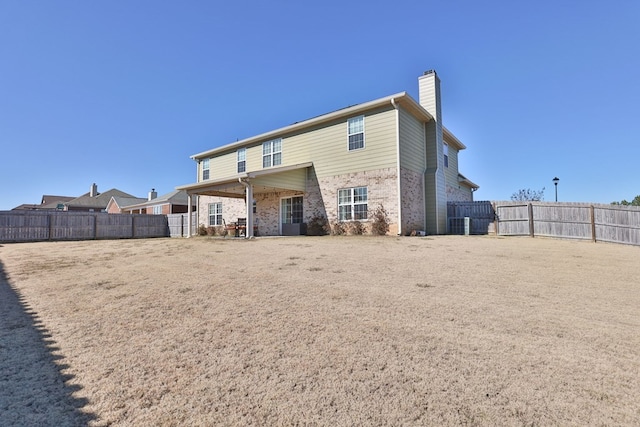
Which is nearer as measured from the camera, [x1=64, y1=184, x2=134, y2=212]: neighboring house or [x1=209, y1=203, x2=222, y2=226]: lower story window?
[x1=209, y1=203, x2=222, y2=226]: lower story window

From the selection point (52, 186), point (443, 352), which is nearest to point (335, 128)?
point (443, 352)

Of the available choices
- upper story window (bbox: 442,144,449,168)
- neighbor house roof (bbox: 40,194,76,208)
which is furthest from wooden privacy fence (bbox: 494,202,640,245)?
neighbor house roof (bbox: 40,194,76,208)

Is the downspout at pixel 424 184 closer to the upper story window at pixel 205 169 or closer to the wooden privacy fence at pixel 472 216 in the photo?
the wooden privacy fence at pixel 472 216

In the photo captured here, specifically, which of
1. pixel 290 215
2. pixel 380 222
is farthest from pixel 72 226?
pixel 380 222

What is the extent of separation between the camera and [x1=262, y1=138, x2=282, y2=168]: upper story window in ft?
57.3

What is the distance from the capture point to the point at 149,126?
66.4 feet

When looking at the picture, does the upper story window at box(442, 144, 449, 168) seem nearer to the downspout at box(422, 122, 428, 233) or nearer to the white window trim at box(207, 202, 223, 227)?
the downspout at box(422, 122, 428, 233)

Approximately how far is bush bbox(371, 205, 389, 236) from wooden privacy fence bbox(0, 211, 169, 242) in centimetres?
1747

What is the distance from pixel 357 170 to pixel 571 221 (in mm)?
9212

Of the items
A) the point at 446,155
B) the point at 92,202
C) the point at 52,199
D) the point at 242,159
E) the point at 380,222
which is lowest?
the point at 380,222

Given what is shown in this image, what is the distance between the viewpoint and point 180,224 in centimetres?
2217

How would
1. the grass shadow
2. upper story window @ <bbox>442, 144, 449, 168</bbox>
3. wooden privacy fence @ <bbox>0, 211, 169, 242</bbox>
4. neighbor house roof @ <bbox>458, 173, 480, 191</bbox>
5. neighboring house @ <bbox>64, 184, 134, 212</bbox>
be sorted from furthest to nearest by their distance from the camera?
neighboring house @ <bbox>64, 184, 134, 212</bbox> → neighbor house roof @ <bbox>458, 173, 480, 191</bbox> → upper story window @ <bbox>442, 144, 449, 168</bbox> → wooden privacy fence @ <bbox>0, 211, 169, 242</bbox> → the grass shadow

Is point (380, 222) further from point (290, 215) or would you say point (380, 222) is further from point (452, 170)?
point (452, 170)

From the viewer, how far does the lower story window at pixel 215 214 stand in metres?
20.0
